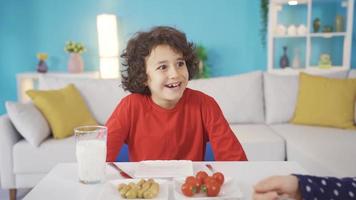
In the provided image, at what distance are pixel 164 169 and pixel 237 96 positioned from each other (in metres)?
2.02

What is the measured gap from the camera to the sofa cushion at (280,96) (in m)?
3.22

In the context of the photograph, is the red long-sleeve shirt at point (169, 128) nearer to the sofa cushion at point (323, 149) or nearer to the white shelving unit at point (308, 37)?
the sofa cushion at point (323, 149)

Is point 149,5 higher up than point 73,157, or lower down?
higher up

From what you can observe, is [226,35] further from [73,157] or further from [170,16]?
[73,157]

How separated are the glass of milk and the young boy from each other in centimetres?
32

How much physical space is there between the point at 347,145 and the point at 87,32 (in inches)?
121

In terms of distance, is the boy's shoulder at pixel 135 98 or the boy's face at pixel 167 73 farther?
the boy's shoulder at pixel 135 98

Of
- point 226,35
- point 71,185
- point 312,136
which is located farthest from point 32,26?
point 71,185

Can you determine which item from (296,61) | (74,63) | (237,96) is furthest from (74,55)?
(296,61)

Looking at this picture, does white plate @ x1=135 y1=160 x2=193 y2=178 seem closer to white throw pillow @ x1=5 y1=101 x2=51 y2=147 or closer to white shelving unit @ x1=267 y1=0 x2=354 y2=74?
white throw pillow @ x1=5 y1=101 x2=51 y2=147

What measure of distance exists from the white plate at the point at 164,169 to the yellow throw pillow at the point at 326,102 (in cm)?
202

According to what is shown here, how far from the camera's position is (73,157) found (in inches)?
104

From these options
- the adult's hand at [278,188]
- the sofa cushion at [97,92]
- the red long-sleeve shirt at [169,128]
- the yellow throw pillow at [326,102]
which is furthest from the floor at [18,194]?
the adult's hand at [278,188]

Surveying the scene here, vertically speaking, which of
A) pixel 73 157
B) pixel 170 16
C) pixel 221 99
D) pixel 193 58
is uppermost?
pixel 170 16
